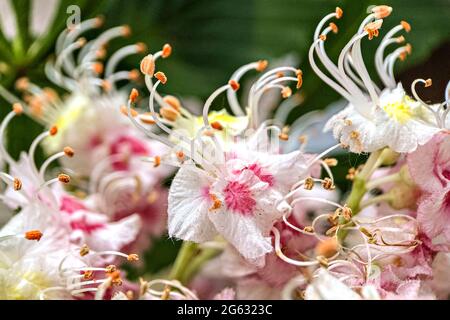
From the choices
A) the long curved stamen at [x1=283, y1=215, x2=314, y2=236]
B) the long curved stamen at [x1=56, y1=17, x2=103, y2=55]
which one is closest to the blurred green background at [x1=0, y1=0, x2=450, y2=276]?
the long curved stamen at [x1=56, y1=17, x2=103, y2=55]

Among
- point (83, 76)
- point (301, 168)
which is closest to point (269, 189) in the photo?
point (301, 168)

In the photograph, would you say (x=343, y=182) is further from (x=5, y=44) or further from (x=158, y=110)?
(x=5, y=44)

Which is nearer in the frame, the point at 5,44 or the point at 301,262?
the point at 301,262

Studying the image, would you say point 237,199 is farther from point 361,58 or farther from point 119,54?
point 119,54

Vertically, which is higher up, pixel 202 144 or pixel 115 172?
pixel 202 144

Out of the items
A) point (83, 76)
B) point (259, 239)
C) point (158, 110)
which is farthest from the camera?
point (83, 76)

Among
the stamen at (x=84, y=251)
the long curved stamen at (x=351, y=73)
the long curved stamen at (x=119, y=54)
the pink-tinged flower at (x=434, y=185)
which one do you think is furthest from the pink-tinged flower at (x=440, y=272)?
the long curved stamen at (x=119, y=54)

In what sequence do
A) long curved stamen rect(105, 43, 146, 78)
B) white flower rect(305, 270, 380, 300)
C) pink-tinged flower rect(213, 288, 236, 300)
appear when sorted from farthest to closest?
long curved stamen rect(105, 43, 146, 78) < pink-tinged flower rect(213, 288, 236, 300) < white flower rect(305, 270, 380, 300)

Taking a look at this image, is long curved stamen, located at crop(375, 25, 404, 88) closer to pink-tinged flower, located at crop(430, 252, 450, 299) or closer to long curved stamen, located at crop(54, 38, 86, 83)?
pink-tinged flower, located at crop(430, 252, 450, 299)
